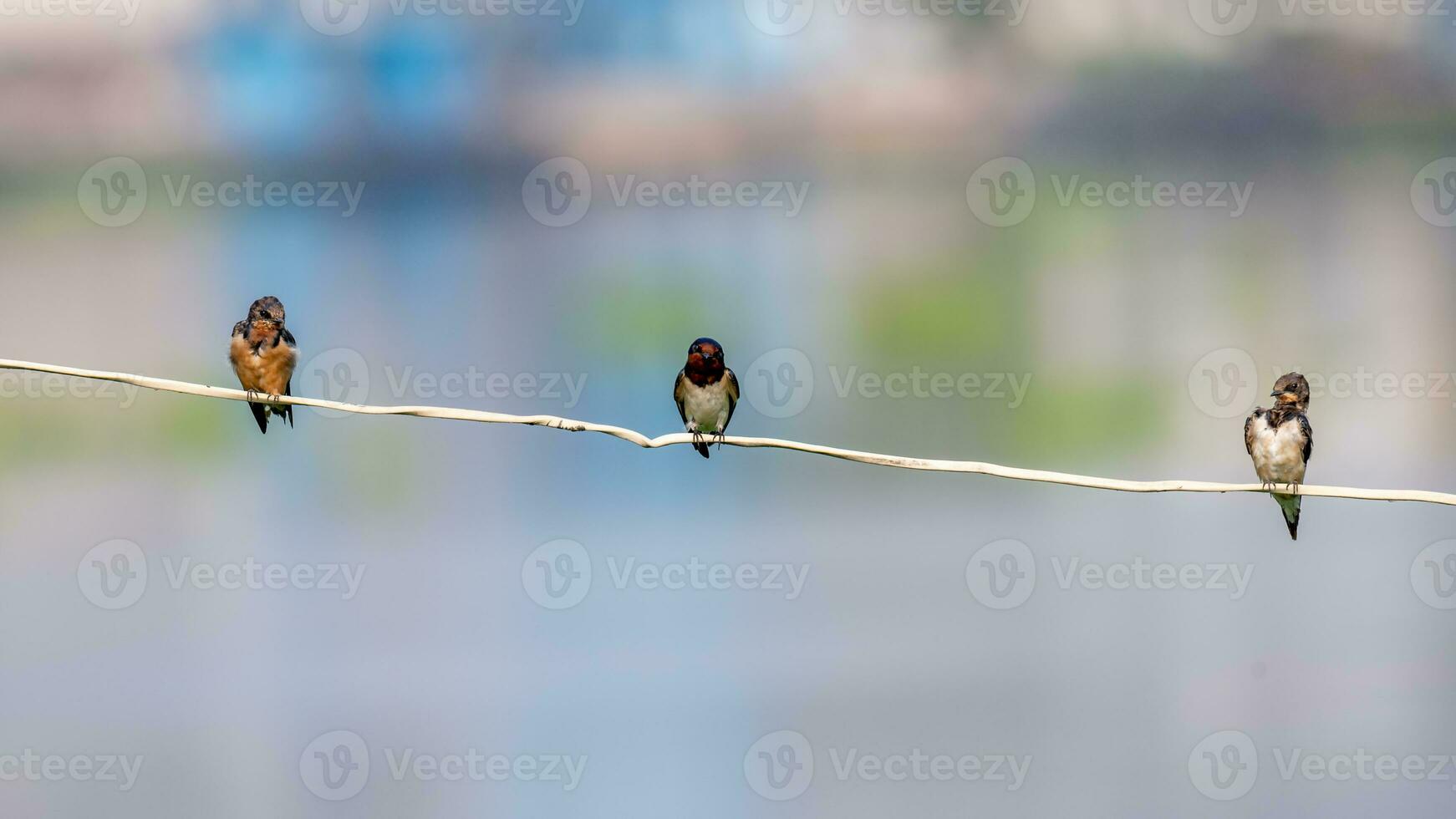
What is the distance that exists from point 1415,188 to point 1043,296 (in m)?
9.91

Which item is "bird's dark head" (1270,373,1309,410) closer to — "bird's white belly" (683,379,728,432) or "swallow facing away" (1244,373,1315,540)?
"swallow facing away" (1244,373,1315,540)

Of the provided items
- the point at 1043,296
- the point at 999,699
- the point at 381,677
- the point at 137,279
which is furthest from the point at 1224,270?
the point at 137,279

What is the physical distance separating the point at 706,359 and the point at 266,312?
6.63 feet

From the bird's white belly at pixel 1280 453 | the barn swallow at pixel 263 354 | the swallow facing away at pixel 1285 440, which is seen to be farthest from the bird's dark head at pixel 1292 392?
the barn swallow at pixel 263 354

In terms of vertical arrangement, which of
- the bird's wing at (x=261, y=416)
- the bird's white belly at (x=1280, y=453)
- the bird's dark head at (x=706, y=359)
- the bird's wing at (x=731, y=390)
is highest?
the bird's dark head at (x=706, y=359)

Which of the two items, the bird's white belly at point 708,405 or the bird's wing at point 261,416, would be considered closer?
the bird's wing at point 261,416

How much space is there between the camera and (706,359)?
22.0ft

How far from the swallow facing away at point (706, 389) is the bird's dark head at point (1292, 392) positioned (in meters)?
2.53

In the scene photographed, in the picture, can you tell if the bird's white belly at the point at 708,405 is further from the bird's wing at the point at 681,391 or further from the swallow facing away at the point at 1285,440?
the swallow facing away at the point at 1285,440

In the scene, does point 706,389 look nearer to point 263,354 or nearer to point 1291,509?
point 263,354

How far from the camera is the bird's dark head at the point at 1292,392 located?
6.40 m

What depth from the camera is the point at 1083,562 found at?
16703 mm

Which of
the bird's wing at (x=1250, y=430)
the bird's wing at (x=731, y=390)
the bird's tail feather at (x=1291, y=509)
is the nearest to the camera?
the bird's tail feather at (x=1291, y=509)

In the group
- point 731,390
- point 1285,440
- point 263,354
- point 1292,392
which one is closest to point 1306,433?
point 1285,440
